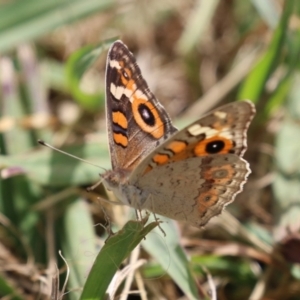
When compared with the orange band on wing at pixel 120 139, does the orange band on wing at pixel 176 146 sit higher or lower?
lower

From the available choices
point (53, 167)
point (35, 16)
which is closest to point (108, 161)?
point (53, 167)

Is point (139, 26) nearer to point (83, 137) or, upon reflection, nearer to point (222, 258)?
point (83, 137)

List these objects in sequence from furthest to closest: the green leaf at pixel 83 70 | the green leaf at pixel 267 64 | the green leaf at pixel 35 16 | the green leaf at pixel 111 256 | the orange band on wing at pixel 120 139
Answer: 1. the green leaf at pixel 35 16
2. the green leaf at pixel 267 64
3. the green leaf at pixel 83 70
4. the orange band on wing at pixel 120 139
5. the green leaf at pixel 111 256

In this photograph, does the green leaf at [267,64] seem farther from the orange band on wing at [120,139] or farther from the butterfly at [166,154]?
the orange band on wing at [120,139]

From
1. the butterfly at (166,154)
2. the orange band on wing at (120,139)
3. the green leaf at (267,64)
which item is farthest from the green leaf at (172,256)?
the green leaf at (267,64)

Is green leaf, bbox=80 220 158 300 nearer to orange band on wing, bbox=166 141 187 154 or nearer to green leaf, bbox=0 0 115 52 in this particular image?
orange band on wing, bbox=166 141 187 154

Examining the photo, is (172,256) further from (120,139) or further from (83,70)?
(83,70)

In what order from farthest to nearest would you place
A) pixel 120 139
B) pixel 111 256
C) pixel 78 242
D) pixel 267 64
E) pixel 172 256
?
pixel 267 64
pixel 78 242
pixel 172 256
pixel 120 139
pixel 111 256

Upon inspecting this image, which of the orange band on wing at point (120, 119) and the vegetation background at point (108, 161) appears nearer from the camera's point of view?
the orange band on wing at point (120, 119)
